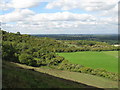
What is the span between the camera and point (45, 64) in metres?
65.4

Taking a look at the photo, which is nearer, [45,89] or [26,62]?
[45,89]

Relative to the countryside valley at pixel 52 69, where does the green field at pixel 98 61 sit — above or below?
below

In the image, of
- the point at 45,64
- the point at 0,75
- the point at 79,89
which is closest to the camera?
the point at 0,75

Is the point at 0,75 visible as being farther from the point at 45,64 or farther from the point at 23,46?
the point at 23,46

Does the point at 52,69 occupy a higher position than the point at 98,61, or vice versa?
the point at 52,69

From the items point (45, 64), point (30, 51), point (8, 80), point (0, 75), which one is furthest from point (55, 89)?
point (30, 51)

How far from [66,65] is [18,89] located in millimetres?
48803

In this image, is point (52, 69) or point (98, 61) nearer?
point (52, 69)

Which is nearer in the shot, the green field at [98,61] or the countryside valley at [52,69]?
the countryside valley at [52,69]

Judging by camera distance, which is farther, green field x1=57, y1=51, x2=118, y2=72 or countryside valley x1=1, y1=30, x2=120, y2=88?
green field x1=57, y1=51, x2=118, y2=72

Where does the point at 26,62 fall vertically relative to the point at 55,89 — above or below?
below

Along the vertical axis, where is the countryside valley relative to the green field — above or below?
above

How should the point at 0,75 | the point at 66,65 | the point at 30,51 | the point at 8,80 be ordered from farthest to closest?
the point at 30,51 < the point at 66,65 < the point at 0,75 < the point at 8,80

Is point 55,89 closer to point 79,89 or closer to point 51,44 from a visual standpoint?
point 79,89
